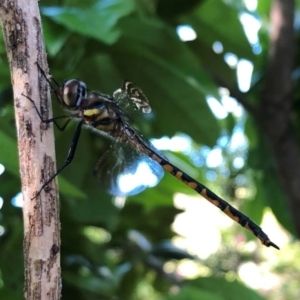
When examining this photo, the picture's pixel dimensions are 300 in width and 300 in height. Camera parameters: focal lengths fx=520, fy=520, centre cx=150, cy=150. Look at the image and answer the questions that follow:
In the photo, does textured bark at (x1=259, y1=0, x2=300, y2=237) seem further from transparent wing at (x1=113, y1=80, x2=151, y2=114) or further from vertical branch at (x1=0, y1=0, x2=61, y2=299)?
vertical branch at (x1=0, y1=0, x2=61, y2=299)

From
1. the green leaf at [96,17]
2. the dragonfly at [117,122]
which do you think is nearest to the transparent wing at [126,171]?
the dragonfly at [117,122]

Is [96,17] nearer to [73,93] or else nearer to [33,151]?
[73,93]

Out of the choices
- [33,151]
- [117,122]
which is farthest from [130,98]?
[33,151]

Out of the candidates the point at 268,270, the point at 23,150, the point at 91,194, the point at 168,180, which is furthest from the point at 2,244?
the point at 268,270

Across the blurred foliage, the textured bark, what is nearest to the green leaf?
the blurred foliage

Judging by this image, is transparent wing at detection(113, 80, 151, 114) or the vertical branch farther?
transparent wing at detection(113, 80, 151, 114)

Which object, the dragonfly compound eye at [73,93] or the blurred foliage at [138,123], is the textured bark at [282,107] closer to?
the blurred foliage at [138,123]

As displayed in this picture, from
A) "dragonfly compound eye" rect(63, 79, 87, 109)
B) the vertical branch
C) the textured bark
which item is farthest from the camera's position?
the textured bark
